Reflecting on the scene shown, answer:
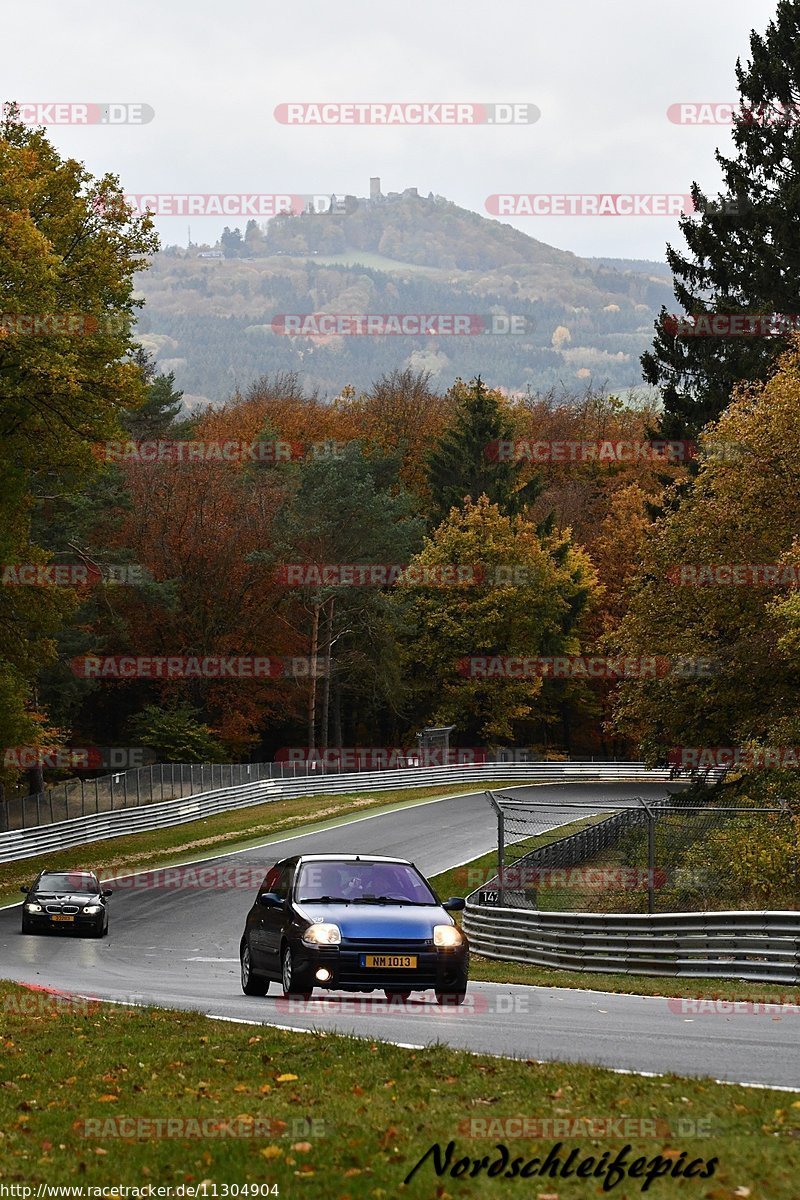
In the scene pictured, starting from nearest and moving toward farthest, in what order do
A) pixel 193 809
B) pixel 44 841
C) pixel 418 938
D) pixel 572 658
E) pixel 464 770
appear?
pixel 418 938
pixel 44 841
pixel 193 809
pixel 464 770
pixel 572 658

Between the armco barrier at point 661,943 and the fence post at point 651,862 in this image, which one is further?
the fence post at point 651,862

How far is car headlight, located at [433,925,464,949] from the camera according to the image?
603 inches

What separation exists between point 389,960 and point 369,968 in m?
0.21

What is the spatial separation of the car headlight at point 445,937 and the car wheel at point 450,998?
60cm

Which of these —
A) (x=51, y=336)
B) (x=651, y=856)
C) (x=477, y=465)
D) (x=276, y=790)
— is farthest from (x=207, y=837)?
(x=477, y=465)

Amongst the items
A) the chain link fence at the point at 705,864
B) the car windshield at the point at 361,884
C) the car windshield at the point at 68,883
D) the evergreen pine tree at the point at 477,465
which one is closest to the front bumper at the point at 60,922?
the car windshield at the point at 68,883

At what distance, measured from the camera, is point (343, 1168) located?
22.9 feet

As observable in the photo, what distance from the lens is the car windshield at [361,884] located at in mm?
16062

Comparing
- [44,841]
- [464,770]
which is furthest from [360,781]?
[44,841]

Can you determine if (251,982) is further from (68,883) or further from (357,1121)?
(68,883)

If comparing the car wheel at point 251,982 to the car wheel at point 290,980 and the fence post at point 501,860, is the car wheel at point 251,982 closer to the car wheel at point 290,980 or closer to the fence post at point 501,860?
the car wheel at point 290,980

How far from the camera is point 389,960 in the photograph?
1513 cm

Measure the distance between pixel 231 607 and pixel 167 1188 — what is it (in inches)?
2770

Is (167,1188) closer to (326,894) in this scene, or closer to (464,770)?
(326,894)
